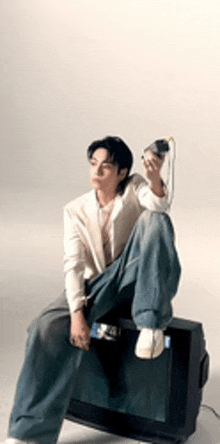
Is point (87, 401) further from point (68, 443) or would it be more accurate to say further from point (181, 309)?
point (181, 309)

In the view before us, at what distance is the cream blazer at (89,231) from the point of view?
3.04 meters

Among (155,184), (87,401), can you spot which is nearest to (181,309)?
(87,401)

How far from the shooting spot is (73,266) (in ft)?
10.00

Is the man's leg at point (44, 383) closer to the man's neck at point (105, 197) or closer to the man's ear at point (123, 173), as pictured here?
the man's neck at point (105, 197)

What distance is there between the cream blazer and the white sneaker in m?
0.25

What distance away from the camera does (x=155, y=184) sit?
9.47 ft

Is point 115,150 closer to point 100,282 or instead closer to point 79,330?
point 100,282

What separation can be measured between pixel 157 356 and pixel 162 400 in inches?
7.5

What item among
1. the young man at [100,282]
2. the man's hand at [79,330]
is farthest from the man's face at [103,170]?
the man's hand at [79,330]

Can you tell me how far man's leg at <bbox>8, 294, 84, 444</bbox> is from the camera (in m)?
3.00

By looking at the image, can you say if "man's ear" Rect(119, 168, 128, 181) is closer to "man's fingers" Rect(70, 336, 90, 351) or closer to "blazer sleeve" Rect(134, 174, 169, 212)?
"blazer sleeve" Rect(134, 174, 169, 212)

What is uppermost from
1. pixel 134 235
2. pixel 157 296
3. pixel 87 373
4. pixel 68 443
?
pixel 134 235

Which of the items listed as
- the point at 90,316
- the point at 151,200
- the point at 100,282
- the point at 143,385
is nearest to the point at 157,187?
the point at 151,200

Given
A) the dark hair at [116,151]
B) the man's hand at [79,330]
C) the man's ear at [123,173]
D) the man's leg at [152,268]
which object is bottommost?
the man's hand at [79,330]
